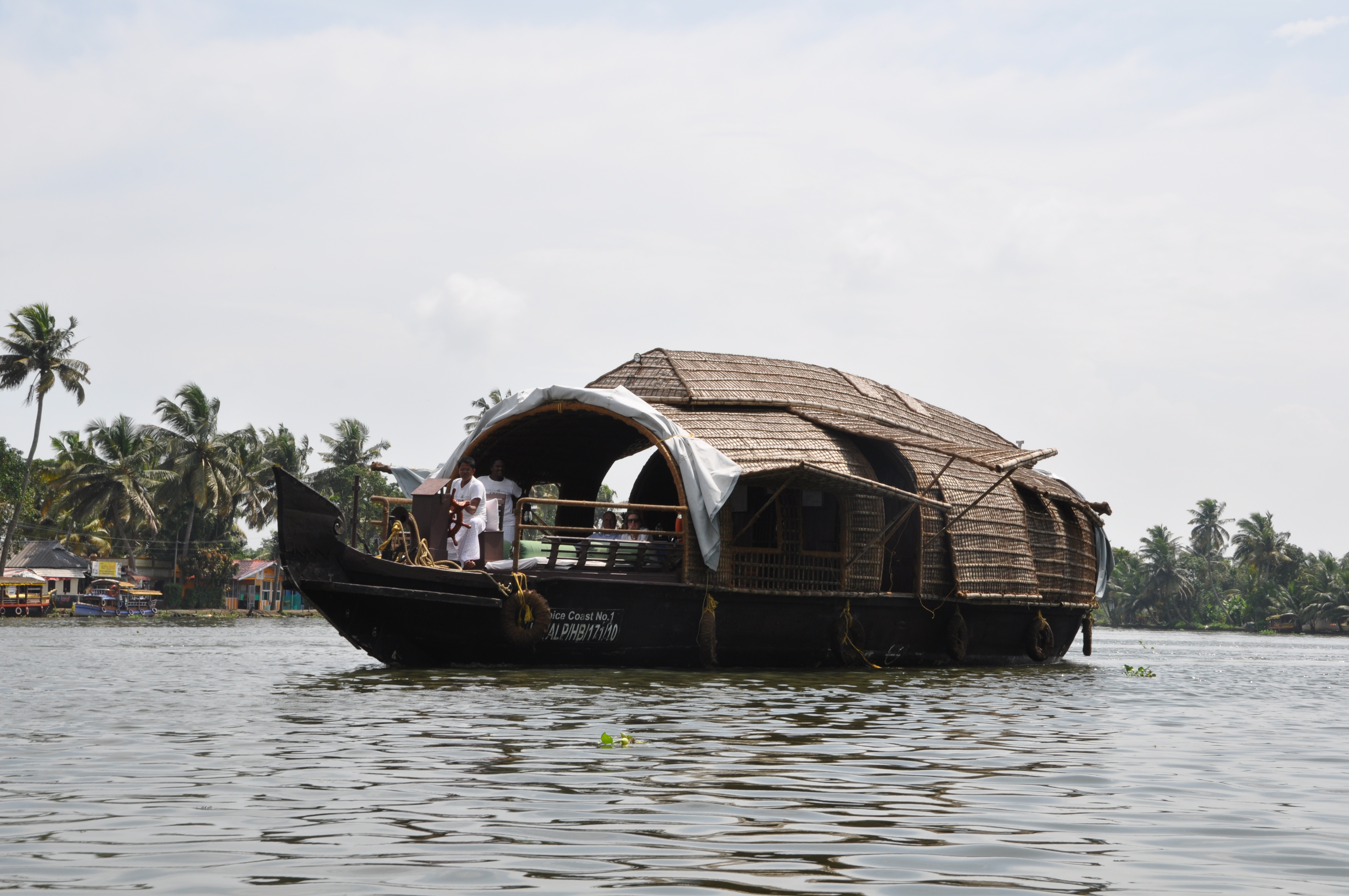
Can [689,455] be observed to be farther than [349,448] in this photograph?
No

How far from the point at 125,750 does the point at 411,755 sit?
1.47 meters

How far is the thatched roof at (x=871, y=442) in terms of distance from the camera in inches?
570

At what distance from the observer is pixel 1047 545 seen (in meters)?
17.9

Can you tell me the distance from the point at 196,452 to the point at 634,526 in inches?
1478

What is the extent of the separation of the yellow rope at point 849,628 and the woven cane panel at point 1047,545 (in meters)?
3.93

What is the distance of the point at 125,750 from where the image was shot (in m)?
6.48

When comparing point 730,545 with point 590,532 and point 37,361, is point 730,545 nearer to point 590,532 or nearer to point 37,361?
point 590,532

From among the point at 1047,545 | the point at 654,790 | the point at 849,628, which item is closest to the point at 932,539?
the point at 849,628

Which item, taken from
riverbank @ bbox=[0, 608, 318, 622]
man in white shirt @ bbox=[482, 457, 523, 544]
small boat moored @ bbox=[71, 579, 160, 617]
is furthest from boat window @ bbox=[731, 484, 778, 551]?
small boat moored @ bbox=[71, 579, 160, 617]

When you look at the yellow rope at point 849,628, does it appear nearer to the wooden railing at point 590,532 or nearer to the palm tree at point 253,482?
the wooden railing at point 590,532

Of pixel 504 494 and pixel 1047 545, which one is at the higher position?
pixel 504 494

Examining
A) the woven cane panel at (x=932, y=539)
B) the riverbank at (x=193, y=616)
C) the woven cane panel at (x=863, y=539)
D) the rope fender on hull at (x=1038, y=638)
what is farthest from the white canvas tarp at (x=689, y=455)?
the riverbank at (x=193, y=616)

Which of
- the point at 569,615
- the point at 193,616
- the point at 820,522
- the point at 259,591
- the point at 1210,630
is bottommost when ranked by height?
the point at 1210,630

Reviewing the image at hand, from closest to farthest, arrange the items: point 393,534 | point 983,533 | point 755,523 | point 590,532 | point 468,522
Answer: point 393,534 → point 468,522 → point 590,532 → point 755,523 → point 983,533
